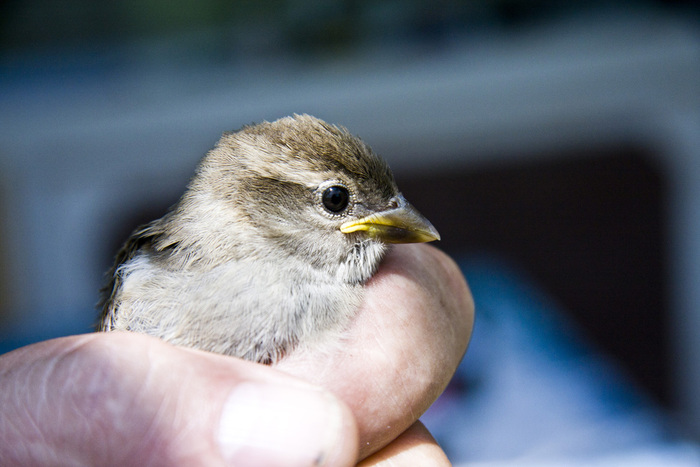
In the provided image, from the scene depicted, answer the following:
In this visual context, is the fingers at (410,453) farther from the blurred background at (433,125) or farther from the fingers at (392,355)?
the blurred background at (433,125)

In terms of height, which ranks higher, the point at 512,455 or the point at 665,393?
the point at 512,455

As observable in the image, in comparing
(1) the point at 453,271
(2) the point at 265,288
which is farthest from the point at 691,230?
(2) the point at 265,288

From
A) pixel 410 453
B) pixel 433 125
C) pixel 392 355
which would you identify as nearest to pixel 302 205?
pixel 392 355

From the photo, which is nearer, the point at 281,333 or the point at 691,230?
the point at 281,333

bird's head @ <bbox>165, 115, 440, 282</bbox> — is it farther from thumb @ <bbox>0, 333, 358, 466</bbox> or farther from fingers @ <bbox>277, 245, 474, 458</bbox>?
thumb @ <bbox>0, 333, 358, 466</bbox>

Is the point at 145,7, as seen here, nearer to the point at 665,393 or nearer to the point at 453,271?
the point at 453,271

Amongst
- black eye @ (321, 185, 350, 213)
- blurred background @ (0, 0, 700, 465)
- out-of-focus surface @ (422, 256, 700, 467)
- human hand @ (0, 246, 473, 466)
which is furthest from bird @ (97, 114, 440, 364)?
blurred background @ (0, 0, 700, 465)

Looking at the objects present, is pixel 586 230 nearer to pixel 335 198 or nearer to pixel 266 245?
pixel 335 198
